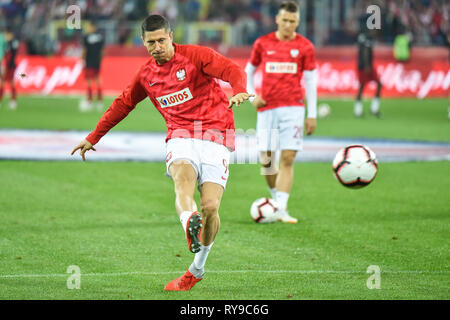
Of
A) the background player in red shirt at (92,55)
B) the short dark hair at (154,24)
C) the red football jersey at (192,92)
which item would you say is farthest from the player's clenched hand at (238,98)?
the background player in red shirt at (92,55)

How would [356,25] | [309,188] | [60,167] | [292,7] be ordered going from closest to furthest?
[292,7]
[309,188]
[60,167]
[356,25]

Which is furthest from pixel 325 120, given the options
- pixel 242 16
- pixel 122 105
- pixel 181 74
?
pixel 181 74

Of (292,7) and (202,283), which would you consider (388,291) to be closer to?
(202,283)

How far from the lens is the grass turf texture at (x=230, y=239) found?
20.9ft

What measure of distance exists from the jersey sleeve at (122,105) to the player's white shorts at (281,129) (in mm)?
2984

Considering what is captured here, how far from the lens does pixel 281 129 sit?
9641 millimetres

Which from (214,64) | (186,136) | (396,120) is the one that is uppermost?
(214,64)

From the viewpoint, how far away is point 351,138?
719 inches

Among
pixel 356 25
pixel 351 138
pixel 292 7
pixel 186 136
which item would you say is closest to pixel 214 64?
pixel 186 136

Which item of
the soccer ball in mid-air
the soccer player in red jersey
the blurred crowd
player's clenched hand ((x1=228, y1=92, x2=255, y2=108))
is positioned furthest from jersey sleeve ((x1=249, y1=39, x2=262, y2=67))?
the blurred crowd

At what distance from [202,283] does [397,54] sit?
2529 centimetres

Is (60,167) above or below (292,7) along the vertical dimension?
below

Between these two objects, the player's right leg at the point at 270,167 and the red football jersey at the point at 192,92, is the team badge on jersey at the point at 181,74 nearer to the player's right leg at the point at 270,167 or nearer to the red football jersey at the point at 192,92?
the red football jersey at the point at 192,92

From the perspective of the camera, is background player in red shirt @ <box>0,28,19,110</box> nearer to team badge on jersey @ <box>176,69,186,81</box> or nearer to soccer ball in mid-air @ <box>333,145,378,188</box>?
soccer ball in mid-air @ <box>333,145,378,188</box>
